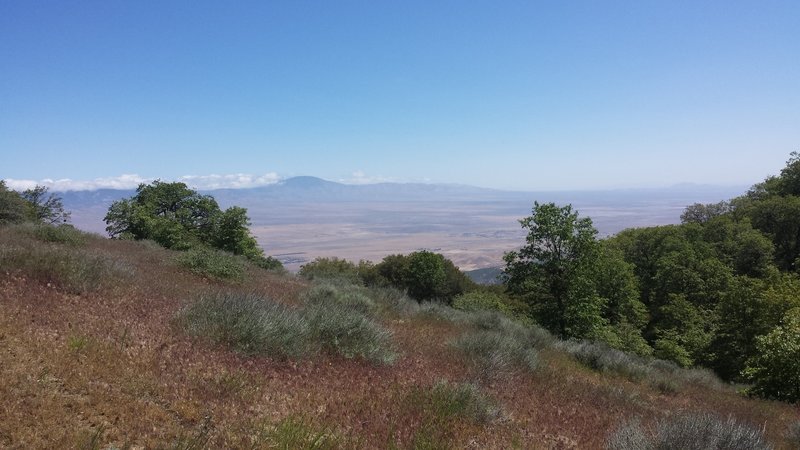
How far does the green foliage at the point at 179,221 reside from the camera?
4134cm

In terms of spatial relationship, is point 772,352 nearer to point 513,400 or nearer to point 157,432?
point 513,400

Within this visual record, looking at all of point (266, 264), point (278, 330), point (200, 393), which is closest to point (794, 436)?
point (278, 330)

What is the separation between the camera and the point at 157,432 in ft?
12.3

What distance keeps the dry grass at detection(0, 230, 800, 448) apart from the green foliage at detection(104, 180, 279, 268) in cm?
3454

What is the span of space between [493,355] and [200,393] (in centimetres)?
521

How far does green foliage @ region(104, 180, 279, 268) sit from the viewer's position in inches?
1628

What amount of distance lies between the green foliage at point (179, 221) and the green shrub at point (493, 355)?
111 feet

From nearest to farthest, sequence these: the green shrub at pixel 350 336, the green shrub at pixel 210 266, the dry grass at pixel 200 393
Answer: the dry grass at pixel 200 393 → the green shrub at pixel 350 336 → the green shrub at pixel 210 266

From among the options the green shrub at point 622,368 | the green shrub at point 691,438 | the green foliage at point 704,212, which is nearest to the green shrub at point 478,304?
the green shrub at point 622,368

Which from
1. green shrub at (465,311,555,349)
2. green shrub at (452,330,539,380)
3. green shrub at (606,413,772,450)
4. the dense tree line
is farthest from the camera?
the dense tree line

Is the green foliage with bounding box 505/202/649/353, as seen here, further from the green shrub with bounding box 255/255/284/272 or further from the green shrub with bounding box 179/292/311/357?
the green shrub with bounding box 179/292/311/357

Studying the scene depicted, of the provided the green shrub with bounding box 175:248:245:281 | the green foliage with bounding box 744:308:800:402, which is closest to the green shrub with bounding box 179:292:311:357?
the green shrub with bounding box 175:248:245:281

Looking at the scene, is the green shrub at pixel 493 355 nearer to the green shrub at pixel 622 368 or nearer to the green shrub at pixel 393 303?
the green shrub at pixel 622 368

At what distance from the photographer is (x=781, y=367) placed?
39.3ft
